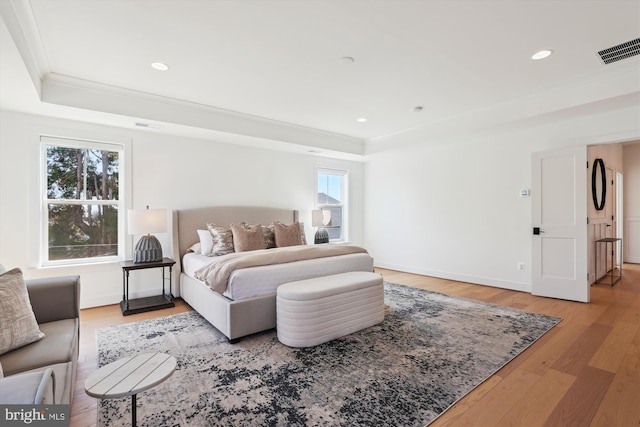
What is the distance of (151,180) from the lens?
431cm

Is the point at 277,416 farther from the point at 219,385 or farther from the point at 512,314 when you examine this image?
the point at 512,314

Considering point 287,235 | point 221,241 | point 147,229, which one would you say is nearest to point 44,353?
point 147,229

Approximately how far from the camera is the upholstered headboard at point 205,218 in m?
4.42

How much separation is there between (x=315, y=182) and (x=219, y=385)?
4.50 m

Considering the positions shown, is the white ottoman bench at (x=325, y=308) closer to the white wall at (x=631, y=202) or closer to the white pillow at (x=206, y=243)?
the white pillow at (x=206, y=243)

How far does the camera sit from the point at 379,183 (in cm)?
671

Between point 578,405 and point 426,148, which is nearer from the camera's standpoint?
point 578,405

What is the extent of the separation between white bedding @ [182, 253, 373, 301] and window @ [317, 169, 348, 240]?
8.83 ft

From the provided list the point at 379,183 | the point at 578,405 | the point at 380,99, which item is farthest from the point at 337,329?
the point at 379,183

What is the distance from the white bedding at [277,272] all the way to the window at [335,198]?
2.69m

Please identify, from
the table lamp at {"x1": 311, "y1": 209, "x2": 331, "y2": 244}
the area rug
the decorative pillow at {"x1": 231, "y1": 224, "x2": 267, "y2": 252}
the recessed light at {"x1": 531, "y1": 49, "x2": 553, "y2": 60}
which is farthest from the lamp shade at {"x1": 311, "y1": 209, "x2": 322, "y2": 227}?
the recessed light at {"x1": 531, "y1": 49, "x2": 553, "y2": 60}

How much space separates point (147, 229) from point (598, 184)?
684cm

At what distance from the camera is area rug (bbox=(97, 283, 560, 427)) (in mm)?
1829

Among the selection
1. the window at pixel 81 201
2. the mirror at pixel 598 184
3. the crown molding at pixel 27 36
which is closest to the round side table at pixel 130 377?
the crown molding at pixel 27 36
